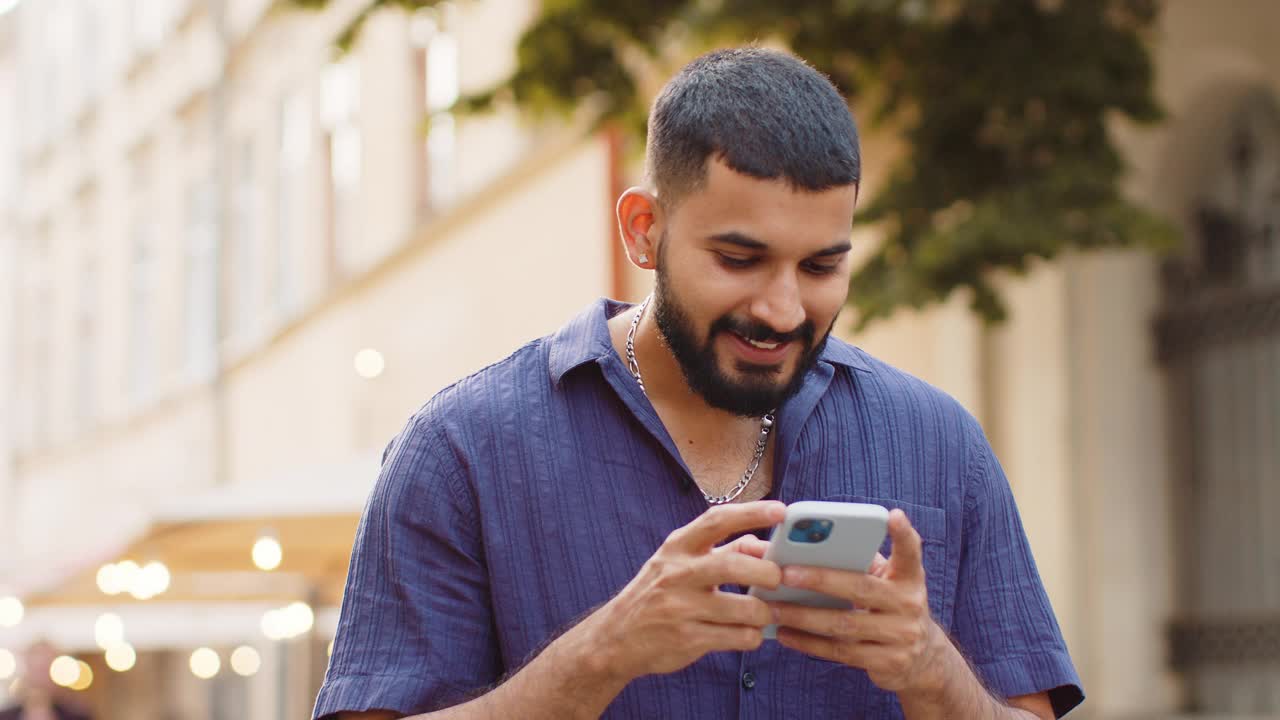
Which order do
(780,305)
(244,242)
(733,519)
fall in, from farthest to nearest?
(244,242)
(780,305)
(733,519)

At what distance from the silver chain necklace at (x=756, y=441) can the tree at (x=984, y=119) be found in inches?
124

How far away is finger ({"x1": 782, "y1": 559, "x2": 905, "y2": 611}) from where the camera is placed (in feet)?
6.49

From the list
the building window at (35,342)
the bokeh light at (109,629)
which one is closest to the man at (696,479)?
the bokeh light at (109,629)

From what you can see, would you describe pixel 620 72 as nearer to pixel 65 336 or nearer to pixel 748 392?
pixel 748 392

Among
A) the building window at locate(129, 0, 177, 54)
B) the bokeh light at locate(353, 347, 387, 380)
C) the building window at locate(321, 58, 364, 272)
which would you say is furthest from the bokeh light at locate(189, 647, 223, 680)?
the building window at locate(129, 0, 177, 54)

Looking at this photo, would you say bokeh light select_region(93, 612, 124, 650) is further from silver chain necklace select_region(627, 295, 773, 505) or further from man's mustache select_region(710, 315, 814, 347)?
man's mustache select_region(710, 315, 814, 347)

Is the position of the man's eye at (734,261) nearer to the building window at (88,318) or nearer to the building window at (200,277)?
the building window at (200,277)

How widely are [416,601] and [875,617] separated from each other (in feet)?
1.90

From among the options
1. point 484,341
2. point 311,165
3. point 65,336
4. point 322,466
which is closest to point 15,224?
point 65,336

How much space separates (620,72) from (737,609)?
4.96 metres

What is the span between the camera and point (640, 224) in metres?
2.41

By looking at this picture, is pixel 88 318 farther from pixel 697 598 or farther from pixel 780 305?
pixel 697 598

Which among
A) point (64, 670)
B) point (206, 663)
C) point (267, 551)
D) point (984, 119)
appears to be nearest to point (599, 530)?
point (984, 119)

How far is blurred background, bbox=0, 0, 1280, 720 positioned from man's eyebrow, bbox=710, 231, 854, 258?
10.9 feet
